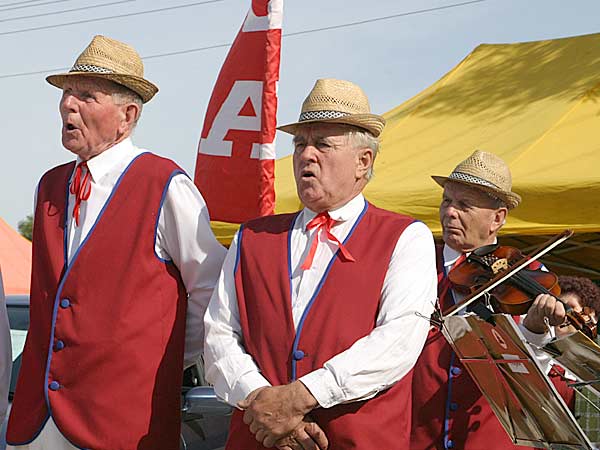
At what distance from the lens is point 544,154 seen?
22.7 feet

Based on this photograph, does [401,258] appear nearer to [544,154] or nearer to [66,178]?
[66,178]

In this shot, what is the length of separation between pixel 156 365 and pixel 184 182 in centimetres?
60

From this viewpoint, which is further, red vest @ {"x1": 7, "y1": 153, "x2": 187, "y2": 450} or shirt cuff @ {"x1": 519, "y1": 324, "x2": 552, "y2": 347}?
shirt cuff @ {"x1": 519, "y1": 324, "x2": 552, "y2": 347}

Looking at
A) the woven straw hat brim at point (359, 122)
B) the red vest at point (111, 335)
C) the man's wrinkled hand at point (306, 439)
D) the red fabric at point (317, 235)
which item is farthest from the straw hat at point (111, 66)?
the man's wrinkled hand at point (306, 439)

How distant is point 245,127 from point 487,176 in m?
2.14

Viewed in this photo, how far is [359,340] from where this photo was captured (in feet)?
9.41

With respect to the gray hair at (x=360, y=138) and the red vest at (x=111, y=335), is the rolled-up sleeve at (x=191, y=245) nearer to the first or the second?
the red vest at (x=111, y=335)

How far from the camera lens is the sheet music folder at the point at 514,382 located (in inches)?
100

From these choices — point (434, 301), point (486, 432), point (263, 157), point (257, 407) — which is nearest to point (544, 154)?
point (263, 157)

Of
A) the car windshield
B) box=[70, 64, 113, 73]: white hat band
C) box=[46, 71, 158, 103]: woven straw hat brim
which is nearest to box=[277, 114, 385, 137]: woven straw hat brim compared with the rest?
box=[46, 71, 158, 103]: woven straw hat brim

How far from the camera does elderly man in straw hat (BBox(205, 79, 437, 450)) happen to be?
2.82m

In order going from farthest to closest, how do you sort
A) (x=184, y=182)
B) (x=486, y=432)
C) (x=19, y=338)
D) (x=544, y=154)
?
1. (x=544, y=154)
2. (x=19, y=338)
3. (x=486, y=432)
4. (x=184, y=182)

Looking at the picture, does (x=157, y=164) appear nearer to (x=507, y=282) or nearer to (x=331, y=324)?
(x=331, y=324)

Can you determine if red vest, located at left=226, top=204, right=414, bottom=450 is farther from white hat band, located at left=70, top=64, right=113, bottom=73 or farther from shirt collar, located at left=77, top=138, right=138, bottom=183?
white hat band, located at left=70, top=64, right=113, bottom=73
